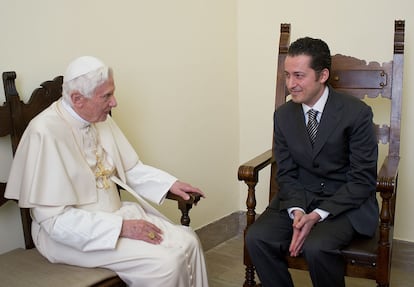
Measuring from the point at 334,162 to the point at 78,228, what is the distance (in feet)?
3.77

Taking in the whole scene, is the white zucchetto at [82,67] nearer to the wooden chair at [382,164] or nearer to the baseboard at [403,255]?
the wooden chair at [382,164]

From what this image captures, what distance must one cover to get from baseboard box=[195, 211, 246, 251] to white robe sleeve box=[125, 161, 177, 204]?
1016 millimetres

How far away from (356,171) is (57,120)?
1.28 metres

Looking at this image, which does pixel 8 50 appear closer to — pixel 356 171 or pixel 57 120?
pixel 57 120

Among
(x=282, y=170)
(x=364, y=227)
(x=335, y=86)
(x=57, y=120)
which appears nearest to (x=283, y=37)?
(x=335, y=86)

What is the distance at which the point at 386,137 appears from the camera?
2.50 meters

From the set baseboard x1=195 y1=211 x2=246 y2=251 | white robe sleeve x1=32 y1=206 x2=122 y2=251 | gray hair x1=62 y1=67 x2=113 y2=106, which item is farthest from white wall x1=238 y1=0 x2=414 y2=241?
white robe sleeve x1=32 y1=206 x2=122 y2=251

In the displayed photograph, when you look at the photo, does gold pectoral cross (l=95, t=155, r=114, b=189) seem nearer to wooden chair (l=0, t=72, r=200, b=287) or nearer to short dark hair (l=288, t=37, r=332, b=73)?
wooden chair (l=0, t=72, r=200, b=287)

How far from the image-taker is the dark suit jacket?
2121 mm

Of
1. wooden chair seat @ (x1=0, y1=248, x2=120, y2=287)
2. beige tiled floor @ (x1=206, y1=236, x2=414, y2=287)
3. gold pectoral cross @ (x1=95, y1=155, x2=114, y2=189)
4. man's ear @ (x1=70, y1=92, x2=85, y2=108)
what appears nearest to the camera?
wooden chair seat @ (x1=0, y1=248, x2=120, y2=287)

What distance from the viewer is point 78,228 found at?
5.89ft

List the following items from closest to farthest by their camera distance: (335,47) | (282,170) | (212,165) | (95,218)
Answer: (95,218), (282,170), (335,47), (212,165)

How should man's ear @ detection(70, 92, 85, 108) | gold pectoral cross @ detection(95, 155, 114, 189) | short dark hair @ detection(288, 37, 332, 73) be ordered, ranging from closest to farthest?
man's ear @ detection(70, 92, 85, 108) → gold pectoral cross @ detection(95, 155, 114, 189) → short dark hair @ detection(288, 37, 332, 73)

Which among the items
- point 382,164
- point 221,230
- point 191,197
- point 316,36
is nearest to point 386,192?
point 382,164
